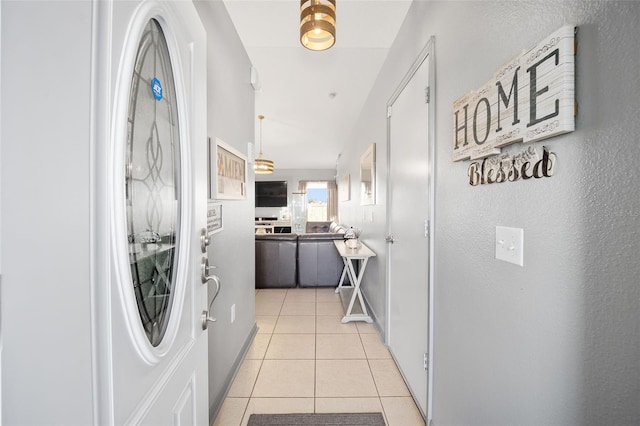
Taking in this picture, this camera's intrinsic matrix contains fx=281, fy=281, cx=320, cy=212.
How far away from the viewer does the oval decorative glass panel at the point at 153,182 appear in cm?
67

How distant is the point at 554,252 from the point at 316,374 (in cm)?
176

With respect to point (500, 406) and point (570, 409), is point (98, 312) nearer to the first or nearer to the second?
point (570, 409)

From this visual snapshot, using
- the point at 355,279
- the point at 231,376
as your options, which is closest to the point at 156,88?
the point at 231,376

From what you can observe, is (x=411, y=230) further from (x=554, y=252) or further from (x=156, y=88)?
(x=156, y=88)

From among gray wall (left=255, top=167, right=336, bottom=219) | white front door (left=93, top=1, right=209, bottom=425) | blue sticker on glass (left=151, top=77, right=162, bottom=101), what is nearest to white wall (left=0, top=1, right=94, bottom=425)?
white front door (left=93, top=1, right=209, bottom=425)

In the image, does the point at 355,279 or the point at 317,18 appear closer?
the point at 317,18

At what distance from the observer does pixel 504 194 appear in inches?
36.4

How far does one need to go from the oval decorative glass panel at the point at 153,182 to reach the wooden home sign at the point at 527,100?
1.00m

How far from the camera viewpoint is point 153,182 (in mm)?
752

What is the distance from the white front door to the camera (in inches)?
19.9

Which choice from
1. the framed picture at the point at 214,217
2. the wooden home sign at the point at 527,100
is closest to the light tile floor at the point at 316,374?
the framed picture at the point at 214,217

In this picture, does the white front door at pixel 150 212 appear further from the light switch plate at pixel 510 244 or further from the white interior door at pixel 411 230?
the white interior door at pixel 411 230

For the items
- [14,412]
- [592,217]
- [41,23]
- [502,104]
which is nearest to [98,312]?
[14,412]

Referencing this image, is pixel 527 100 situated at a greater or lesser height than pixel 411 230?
greater
